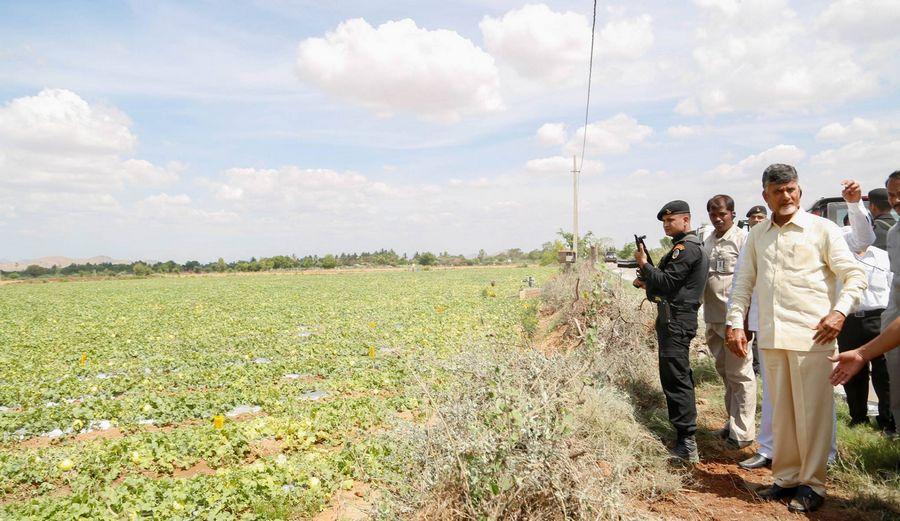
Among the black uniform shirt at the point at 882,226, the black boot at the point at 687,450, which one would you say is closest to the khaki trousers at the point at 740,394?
the black boot at the point at 687,450

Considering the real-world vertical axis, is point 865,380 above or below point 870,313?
below

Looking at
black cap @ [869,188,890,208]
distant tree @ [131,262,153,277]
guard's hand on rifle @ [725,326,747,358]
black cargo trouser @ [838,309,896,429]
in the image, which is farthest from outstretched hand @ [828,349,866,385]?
distant tree @ [131,262,153,277]

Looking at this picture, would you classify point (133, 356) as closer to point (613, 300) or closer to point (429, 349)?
point (429, 349)

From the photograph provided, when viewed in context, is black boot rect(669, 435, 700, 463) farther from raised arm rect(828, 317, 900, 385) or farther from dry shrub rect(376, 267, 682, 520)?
raised arm rect(828, 317, 900, 385)

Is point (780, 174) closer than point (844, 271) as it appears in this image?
No

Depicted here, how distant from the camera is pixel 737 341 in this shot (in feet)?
11.1

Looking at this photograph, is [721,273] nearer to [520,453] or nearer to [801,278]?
[801,278]

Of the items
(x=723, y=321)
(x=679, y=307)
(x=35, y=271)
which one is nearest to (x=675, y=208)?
(x=679, y=307)

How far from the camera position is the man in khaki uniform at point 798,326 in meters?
3.05

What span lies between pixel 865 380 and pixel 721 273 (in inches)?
58.1

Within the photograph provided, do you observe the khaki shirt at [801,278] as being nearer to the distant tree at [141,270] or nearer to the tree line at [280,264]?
the tree line at [280,264]

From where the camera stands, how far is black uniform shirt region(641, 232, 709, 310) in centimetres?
393

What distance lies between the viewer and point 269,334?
11438mm

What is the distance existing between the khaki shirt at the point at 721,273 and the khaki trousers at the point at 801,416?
1.09 m
